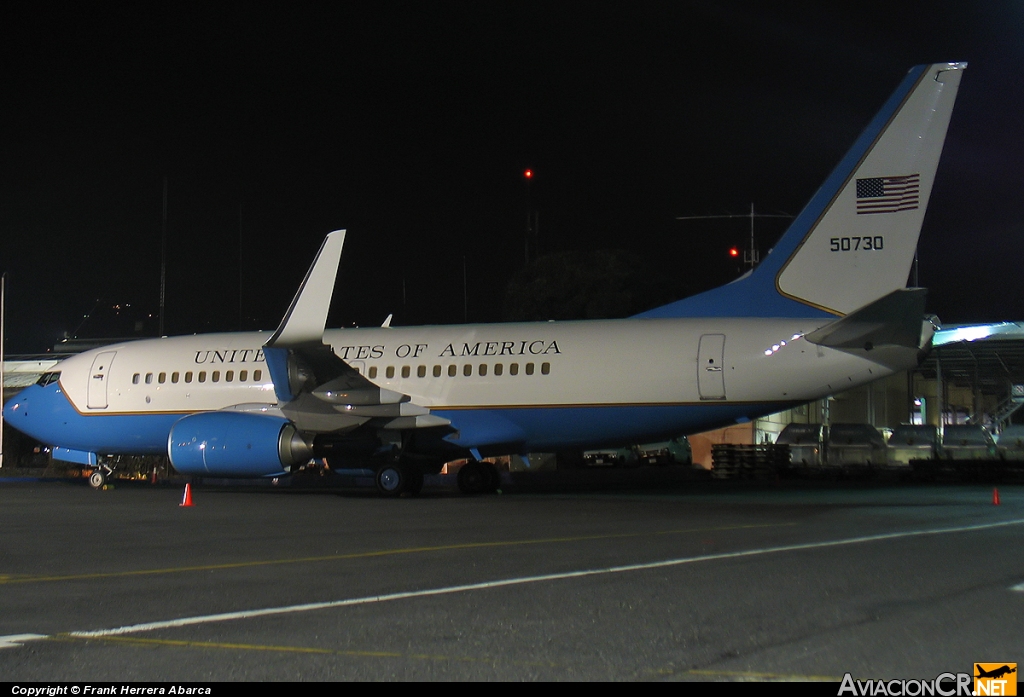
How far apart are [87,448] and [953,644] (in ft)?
72.2

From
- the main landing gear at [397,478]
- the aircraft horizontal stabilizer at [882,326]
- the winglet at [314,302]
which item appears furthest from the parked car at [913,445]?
the winglet at [314,302]

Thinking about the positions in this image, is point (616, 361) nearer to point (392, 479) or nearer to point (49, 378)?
point (392, 479)

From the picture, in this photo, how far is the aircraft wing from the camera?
18.8 metres

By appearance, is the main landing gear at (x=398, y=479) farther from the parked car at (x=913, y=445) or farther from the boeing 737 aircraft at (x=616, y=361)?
the parked car at (x=913, y=445)

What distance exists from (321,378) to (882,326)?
10.3 m

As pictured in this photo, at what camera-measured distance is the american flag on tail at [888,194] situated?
18266 millimetres

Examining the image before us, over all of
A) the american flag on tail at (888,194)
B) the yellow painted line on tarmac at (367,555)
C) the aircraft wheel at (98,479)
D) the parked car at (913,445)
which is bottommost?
the yellow painted line on tarmac at (367,555)

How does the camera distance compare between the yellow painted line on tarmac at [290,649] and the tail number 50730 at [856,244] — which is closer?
the yellow painted line on tarmac at [290,649]

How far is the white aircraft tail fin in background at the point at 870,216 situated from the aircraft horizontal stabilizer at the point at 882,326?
1.11 m

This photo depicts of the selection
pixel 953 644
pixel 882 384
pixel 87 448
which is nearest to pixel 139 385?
pixel 87 448

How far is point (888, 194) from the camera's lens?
60.6 feet

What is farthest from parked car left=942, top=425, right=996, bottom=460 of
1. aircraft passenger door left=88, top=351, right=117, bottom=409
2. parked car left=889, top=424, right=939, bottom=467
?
aircraft passenger door left=88, top=351, right=117, bottom=409

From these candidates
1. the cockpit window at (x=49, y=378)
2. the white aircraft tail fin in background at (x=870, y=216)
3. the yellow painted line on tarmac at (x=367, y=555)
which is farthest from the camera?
the cockpit window at (x=49, y=378)

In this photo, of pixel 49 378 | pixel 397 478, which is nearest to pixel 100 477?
pixel 49 378
